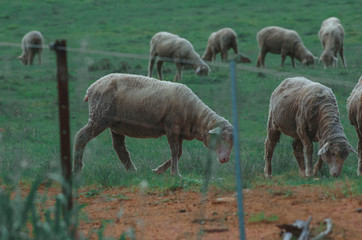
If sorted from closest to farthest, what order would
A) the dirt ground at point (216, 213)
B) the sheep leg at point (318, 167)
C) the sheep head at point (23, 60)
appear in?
the dirt ground at point (216, 213) → the sheep leg at point (318, 167) → the sheep head at point (23, 60)

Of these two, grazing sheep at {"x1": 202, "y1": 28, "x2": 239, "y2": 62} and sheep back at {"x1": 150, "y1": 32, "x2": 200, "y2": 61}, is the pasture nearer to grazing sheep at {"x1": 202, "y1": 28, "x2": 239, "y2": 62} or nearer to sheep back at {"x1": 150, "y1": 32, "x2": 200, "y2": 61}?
sheep back at {"x1": 150, "y1": 32, "x2": 200, "y2": 61}

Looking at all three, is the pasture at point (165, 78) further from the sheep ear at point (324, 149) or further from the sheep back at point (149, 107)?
the sheep back at point (149, 107)

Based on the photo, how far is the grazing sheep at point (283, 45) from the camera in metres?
24.9

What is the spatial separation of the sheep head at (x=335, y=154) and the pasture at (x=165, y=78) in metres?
0.48

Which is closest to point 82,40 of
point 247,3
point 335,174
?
point 247,3

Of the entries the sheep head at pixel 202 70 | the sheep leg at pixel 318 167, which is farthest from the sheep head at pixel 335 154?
the sheep head at pixel 202 70

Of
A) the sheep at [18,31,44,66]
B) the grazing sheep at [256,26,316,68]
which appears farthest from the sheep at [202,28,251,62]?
the sheep at [18,31,44,66]

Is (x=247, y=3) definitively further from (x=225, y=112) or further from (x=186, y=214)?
(x=186, y=214)

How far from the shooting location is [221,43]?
27875 millimetres

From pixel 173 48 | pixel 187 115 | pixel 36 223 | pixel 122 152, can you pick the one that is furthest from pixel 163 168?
pixel 173 48

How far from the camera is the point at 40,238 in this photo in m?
4.41

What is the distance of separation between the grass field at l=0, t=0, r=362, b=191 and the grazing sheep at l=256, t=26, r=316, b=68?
59 centimetres

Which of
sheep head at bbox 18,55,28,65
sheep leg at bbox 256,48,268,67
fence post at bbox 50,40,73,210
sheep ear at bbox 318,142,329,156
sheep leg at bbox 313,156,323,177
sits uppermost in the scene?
fence post at bbox 50,40,73,210

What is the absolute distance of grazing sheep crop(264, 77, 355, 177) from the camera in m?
8.89
